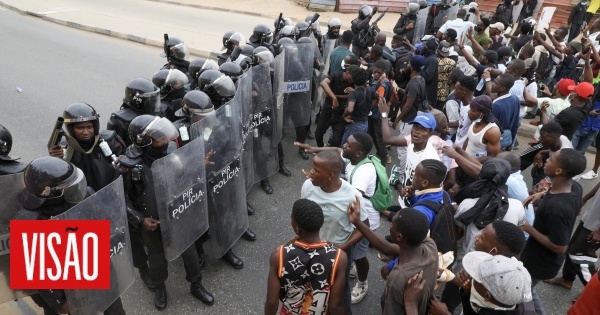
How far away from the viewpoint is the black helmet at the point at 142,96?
4273mm

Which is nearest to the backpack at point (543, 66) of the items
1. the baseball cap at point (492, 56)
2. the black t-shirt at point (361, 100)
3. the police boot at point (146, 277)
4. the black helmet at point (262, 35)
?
the baseball cap at point (492, 56)

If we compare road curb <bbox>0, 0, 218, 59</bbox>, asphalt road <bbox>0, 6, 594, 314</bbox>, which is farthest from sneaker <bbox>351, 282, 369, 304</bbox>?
road curb <bbox>0, 0, 218, 59</bbox>

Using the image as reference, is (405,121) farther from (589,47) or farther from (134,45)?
(134,45)

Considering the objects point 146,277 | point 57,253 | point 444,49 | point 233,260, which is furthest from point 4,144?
point 444,49

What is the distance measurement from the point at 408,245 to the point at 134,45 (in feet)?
42.2

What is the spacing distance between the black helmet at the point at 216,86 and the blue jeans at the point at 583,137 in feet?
16.9

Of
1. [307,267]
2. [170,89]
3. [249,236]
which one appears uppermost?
[170,89]

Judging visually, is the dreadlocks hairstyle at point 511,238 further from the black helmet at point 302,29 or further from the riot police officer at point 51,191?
the black helmet at point 302,29

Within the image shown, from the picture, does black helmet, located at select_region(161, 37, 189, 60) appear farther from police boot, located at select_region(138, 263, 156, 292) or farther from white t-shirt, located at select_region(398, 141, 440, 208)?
white t-shirt, located at select_region(398, 141, 440, 208)

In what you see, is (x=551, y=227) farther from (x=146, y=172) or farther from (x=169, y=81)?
(x=169, y=81)

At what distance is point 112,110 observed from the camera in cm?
826

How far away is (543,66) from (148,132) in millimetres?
8336

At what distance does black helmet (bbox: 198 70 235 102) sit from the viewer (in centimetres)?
441

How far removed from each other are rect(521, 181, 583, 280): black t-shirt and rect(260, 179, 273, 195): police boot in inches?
125
